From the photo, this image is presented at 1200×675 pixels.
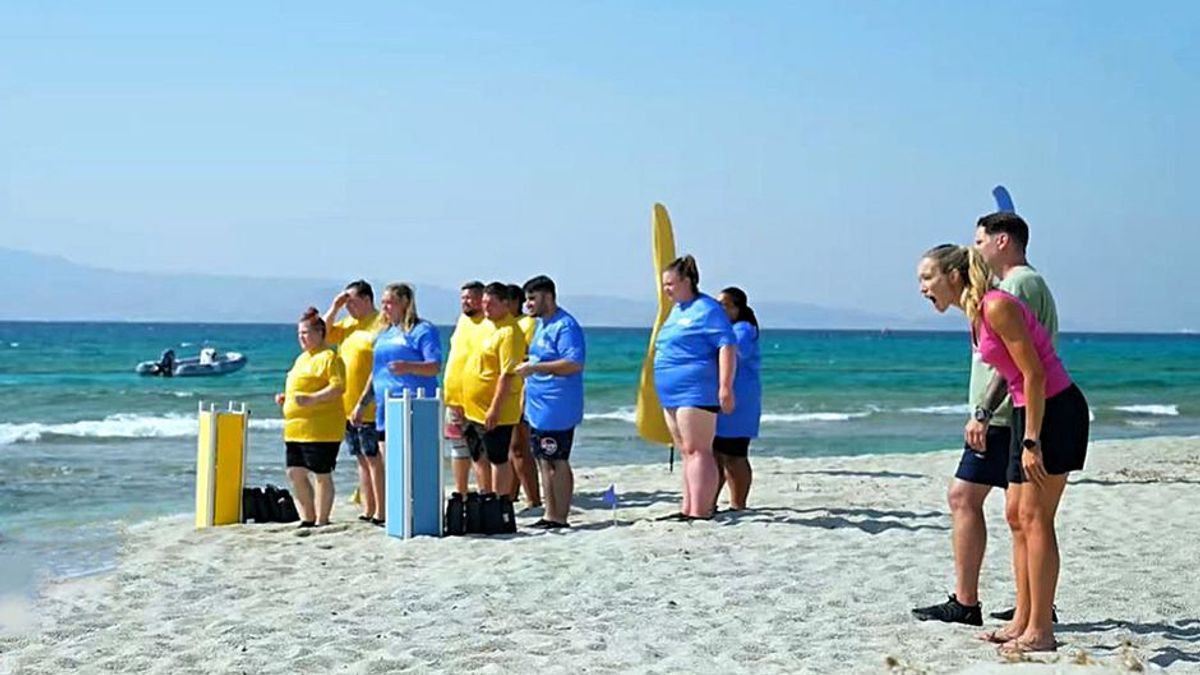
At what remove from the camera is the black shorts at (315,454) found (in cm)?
963

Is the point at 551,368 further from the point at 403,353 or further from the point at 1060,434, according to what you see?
the point at 1060,434

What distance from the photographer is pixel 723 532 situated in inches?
354

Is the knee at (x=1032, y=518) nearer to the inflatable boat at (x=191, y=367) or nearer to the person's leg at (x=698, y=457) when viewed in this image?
the person's leg at (x=698, y=457)

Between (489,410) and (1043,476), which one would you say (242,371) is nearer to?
(489,410)

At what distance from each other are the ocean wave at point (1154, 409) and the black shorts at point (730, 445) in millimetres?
23638

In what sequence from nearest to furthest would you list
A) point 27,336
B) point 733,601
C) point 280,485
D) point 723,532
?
point 733,601, point 723,532, point 280,485, point 27,336

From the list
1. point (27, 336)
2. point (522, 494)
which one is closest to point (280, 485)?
point (522, 494)

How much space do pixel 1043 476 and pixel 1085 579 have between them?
2.24 meters

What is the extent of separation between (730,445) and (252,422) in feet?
50.9

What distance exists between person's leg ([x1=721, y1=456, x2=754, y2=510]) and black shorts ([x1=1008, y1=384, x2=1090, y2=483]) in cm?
442

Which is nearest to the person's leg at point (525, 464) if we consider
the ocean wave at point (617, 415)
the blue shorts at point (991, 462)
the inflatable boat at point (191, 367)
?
the blue shorts at point (991, 462)

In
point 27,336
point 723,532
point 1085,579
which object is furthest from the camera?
point 27,336

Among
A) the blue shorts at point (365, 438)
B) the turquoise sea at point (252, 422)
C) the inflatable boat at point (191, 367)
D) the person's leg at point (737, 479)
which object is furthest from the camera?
the inflatable boat at point (191, 367)

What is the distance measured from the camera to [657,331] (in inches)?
414
